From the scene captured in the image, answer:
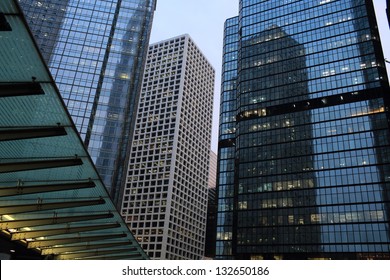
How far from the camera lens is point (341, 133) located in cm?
8688

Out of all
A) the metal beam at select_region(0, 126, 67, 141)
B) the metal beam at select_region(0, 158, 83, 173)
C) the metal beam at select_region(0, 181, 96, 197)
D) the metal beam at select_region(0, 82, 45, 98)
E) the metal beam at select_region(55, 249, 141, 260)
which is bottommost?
the metal beam at select_region(55, 249, 141, 260)

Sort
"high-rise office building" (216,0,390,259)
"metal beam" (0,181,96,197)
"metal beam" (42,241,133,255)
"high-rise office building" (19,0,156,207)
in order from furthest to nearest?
"high-rise office building" (19,0,156,207) < "high-rise office building" (216,0,390,259) < "metal beam" (42,241,133,255) < "metal beam" (0,181,96,197)

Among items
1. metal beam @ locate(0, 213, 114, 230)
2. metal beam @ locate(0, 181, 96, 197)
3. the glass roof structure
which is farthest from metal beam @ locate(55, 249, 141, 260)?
metal beam @ locate(0, 181, 96, 197)

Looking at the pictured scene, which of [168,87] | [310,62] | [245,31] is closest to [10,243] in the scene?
[310,62]

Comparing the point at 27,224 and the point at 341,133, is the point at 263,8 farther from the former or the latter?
the point at 27,224

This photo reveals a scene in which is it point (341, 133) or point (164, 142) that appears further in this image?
point (164, 142)

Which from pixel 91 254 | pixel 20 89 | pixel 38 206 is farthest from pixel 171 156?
pixel 20 89

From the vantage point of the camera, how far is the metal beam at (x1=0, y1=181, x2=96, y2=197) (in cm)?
1852

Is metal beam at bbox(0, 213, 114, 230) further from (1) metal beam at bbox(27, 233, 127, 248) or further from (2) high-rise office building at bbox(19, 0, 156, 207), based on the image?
(2) high-rise office building at bbox(19, 0, 156, 207)

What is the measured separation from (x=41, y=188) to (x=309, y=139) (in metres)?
79.5

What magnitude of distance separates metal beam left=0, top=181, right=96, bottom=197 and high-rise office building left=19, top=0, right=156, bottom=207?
61719mm

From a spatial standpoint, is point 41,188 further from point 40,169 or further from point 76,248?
point 76,248

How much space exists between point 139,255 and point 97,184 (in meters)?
20.7

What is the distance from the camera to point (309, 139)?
90.4 metres
